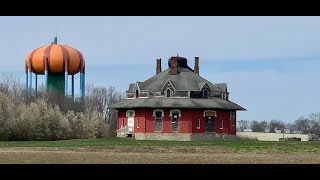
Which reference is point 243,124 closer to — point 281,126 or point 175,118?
point 281,126

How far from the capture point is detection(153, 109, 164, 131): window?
59.9m

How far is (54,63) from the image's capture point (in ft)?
259

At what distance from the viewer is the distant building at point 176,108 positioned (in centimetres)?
5978

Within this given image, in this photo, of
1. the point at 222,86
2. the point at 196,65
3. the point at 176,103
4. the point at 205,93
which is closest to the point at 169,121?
the point at 176,103

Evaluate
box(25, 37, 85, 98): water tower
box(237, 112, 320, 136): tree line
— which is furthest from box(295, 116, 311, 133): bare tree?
box(25, 37, 85, 98): water tower

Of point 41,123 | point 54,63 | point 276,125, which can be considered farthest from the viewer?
point 276,125

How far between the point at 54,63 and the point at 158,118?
2475 cm

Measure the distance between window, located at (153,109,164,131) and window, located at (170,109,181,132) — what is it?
1.16 meters

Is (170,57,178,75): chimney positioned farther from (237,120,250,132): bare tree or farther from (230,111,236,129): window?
(237,120,250,132): bare tree

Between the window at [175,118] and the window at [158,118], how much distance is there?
1160mm

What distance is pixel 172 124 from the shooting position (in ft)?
197

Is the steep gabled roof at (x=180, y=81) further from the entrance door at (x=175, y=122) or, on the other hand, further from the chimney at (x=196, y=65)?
the entrance door at (x=175, y=122)

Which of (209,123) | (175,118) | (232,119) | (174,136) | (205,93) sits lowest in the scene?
(174,136)
